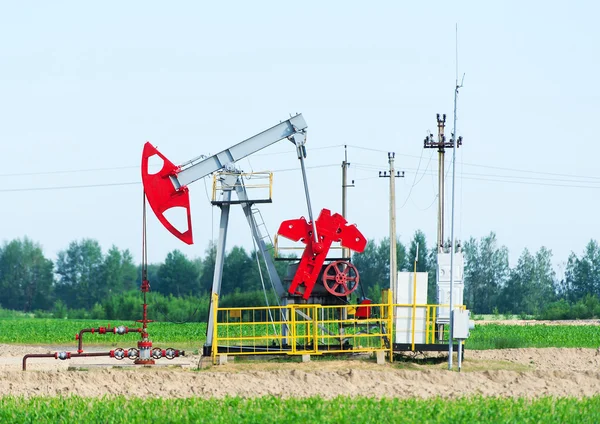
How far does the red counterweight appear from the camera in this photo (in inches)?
835

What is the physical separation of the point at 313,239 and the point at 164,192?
3.05 metres

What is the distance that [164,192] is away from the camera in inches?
840

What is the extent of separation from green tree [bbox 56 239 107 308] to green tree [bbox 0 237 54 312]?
2109 millimetres

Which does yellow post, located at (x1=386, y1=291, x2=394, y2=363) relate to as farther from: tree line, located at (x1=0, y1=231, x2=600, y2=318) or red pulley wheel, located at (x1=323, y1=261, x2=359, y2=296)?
tree line, located at (x1=0, y1=231, x2=600, y2=318)

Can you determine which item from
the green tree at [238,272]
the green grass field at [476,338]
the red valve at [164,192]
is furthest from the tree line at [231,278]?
the red valve at [164,192]

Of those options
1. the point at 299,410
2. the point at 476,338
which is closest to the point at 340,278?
the point at 299,410

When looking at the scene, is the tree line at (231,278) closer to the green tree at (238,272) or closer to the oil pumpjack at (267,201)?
the green tree at (238,272)

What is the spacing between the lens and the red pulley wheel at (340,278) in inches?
837

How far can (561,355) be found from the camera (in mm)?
26688

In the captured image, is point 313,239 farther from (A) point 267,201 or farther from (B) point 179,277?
(B) point 179,277

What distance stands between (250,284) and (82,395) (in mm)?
59697

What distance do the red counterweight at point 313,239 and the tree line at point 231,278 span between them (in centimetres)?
4174

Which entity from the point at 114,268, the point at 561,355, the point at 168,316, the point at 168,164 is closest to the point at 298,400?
the point at 168,164

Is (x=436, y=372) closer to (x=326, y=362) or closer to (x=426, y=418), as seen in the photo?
(x=326, y=362)
